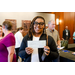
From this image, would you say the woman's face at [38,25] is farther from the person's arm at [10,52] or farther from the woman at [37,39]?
the person's arm at [10,52]

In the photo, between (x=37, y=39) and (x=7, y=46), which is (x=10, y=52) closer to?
(x=7, y=46)

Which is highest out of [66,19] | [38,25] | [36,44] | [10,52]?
[66,19]

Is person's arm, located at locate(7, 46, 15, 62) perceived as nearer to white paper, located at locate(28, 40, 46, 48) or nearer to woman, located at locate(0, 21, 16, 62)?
woman, located at locate(0, 21, 16, 62)

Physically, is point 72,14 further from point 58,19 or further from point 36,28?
point 36,28

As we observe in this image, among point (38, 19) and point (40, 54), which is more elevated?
point (38, 19)

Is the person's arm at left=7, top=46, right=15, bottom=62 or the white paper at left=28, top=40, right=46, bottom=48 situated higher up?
the white paper at left=28, top=40, right=46, bottom=48

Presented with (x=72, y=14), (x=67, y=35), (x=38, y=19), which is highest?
(x=72, y=14)

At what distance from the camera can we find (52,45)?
991mm

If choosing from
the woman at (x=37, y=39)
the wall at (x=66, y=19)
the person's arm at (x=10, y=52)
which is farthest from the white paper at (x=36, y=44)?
the wall at (x=66, y=19)

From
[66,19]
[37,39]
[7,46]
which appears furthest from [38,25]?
[66,19]

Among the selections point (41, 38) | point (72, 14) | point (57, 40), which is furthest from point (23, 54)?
point (72, 14)

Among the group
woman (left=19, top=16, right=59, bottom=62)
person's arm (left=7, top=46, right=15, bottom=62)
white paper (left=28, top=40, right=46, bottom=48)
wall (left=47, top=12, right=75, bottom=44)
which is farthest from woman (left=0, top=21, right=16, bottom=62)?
wall (left=47, top=12, right=75, bottom=44)
